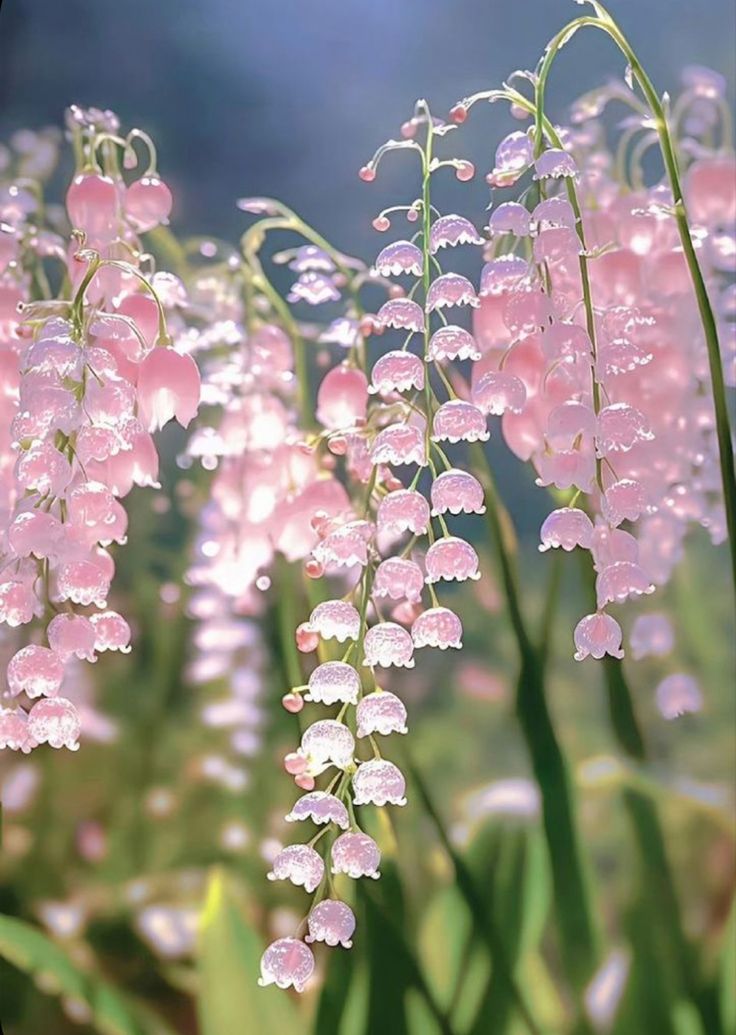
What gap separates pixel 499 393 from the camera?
1.07 m

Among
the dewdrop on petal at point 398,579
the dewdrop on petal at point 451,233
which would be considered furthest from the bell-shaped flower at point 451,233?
the dewdrop on petal at point 398,579

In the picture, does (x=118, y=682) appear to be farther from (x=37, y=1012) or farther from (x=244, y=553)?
(x=37, y=1012)

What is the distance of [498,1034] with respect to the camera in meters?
1.19

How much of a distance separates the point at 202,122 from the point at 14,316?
0.34 meters

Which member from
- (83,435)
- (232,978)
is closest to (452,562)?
(83,435)

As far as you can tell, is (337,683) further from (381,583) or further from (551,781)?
(551,781)

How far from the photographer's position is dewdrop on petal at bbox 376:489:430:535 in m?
1.07

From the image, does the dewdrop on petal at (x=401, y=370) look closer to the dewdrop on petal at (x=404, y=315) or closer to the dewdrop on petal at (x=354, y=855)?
the dewdrop on petal at (x=404, y=315)

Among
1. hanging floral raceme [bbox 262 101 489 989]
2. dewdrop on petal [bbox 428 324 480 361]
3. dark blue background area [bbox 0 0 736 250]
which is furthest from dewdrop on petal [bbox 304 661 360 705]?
dark blue background area [bbox 0 0 736 250]

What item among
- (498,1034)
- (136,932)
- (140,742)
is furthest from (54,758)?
(498,1034)

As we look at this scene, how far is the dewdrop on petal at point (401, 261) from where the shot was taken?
1.10 meters

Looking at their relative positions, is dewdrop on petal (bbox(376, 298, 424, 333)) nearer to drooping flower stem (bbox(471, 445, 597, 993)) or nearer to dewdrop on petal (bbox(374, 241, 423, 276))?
dewdrop on petal (bbox(374, 241, 423, 276))

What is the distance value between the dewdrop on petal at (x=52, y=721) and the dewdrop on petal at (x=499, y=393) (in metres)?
0.50

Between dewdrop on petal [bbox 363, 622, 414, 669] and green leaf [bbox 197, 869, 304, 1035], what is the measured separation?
413 mm
